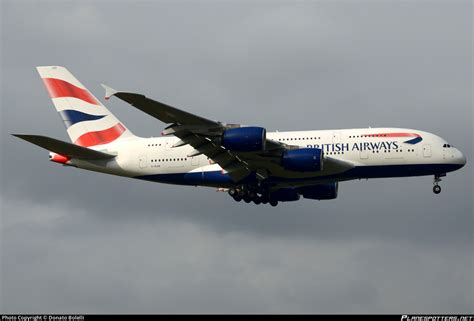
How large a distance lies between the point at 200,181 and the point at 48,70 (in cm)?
1428

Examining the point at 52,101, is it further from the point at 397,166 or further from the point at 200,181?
the point at 397,166

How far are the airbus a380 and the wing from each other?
5 cm

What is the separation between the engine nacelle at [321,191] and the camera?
67125mm

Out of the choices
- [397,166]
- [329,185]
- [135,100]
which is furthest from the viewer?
[329,185]

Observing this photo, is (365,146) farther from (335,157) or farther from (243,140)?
(243,140)

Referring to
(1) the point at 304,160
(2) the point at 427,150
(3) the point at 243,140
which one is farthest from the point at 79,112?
(2) the point at 427,150

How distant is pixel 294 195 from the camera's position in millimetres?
67250

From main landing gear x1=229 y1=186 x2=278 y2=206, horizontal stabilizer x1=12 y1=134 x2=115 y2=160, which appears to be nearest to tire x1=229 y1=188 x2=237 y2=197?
main landing gear x1=229 y1=186 x2=278 y2=206

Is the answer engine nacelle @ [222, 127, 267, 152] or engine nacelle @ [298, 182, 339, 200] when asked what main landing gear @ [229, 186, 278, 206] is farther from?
engine nacelle @ [222, 127, 267, 152]

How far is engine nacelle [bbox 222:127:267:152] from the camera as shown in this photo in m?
57.8

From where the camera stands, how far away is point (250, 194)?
64312 mm

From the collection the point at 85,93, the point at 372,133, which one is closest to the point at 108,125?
the point at 85,93

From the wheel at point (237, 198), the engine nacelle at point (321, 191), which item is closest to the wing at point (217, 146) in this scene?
the wheel at point (237, 198)

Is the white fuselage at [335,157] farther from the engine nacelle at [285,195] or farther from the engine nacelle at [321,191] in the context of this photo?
the engine nacelle at [321,191]
